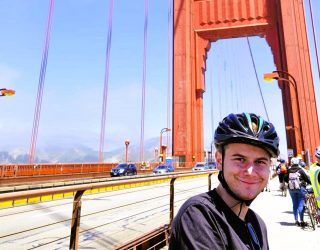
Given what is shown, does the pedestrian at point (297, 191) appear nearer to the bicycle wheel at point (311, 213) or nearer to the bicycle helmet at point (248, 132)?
the bicycle wheel at point (311, 213)

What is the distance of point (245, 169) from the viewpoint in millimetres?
1463

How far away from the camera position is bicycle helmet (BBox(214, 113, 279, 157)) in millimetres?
1506

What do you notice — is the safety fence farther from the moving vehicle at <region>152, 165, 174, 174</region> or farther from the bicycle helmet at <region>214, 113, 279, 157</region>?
the bicycle helmet at <region>214, 113, 279, 157</region>

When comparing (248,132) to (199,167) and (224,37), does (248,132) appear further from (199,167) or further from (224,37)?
(224,37)

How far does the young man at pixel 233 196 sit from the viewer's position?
4.02 feet

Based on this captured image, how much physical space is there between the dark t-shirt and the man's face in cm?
12

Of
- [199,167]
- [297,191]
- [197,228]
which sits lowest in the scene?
[297,191]

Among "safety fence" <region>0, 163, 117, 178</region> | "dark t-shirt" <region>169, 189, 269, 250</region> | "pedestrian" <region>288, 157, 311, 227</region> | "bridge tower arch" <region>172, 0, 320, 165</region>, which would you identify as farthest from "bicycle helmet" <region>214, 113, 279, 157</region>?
"bridge tower arch" <region>172, 0, 320, 165</region>

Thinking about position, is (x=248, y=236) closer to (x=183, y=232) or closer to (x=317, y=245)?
(x=183, y=232)

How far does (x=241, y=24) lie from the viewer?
111 ft

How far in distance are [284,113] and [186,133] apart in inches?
400

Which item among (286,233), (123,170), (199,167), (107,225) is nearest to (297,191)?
(286,233)

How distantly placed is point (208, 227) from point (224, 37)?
3657cm

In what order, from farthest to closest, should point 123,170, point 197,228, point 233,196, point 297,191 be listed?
1. point 123,170
2. point 297,191
3. point 233,196
4. point 197,228
